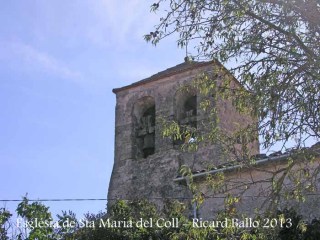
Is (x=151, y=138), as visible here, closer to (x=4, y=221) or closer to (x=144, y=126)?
(x=144, y=126)

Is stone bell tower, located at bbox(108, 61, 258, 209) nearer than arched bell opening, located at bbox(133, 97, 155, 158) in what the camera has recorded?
Yes

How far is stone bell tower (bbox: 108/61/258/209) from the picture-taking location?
778 inches

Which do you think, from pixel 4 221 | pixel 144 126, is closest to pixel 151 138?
pixel 144 126

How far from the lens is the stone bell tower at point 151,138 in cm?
1977

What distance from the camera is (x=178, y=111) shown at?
20.7m

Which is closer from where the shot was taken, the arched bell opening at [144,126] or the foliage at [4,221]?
the foliage at [4,221]

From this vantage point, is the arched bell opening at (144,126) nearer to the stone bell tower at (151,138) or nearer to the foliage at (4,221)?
the stone bell tower at (151,138)

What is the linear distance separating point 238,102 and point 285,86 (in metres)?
0.51

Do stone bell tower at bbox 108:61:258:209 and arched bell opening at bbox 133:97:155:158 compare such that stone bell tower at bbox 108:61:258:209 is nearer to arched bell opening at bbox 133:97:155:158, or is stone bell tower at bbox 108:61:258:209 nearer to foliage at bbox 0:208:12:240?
arched bell opening at bbox 133:97:155:158

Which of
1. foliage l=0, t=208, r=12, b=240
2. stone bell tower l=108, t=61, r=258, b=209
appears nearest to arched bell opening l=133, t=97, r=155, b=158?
stone bell tower l=108, t=61, r=258, b=209

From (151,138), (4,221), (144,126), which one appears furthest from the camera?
(144,126)

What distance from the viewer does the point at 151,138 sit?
835 inches

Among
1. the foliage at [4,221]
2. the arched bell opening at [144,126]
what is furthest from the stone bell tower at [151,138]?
the foliage at [4,221]

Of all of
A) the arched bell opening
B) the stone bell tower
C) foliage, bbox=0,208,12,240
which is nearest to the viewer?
foliage, bbox=0,208,12,240
